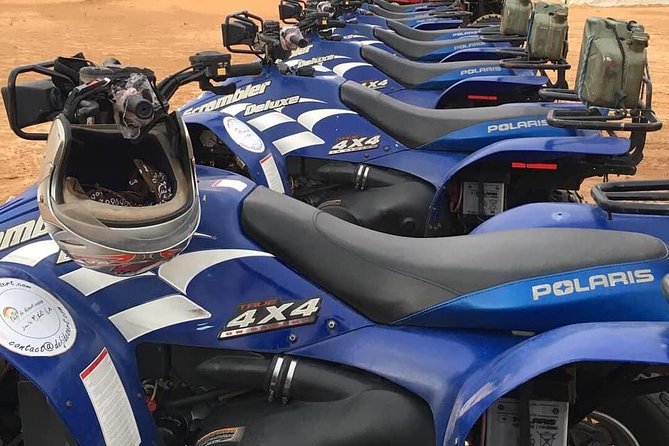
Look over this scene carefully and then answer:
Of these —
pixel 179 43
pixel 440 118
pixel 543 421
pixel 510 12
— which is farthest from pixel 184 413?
pixel 179 43

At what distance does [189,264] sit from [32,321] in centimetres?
41

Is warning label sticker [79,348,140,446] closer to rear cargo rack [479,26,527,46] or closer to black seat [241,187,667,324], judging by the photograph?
black seat [241,187,667,324]

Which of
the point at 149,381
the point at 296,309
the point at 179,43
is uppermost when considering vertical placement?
the point at 296,309

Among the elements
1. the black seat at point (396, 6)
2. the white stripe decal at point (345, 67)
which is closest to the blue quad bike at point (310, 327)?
the white stripe decal at point (345, 67)

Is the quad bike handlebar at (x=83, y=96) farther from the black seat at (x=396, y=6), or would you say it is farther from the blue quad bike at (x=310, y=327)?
the black seat at (x=396, y=6)

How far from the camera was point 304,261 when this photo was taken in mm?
1969

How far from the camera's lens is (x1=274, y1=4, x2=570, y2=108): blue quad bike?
192 inches

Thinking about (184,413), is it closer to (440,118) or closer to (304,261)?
(304,261)

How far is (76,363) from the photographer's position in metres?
1.80

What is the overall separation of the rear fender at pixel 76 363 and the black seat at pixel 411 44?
5.47 meters

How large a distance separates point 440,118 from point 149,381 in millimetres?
2485

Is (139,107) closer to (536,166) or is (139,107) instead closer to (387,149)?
(536,166)

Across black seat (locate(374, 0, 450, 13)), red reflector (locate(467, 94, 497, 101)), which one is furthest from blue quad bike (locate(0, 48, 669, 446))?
black seat (locate(374, 0, 450, 13))

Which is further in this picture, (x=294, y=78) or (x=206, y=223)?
(x=294, y=78)
